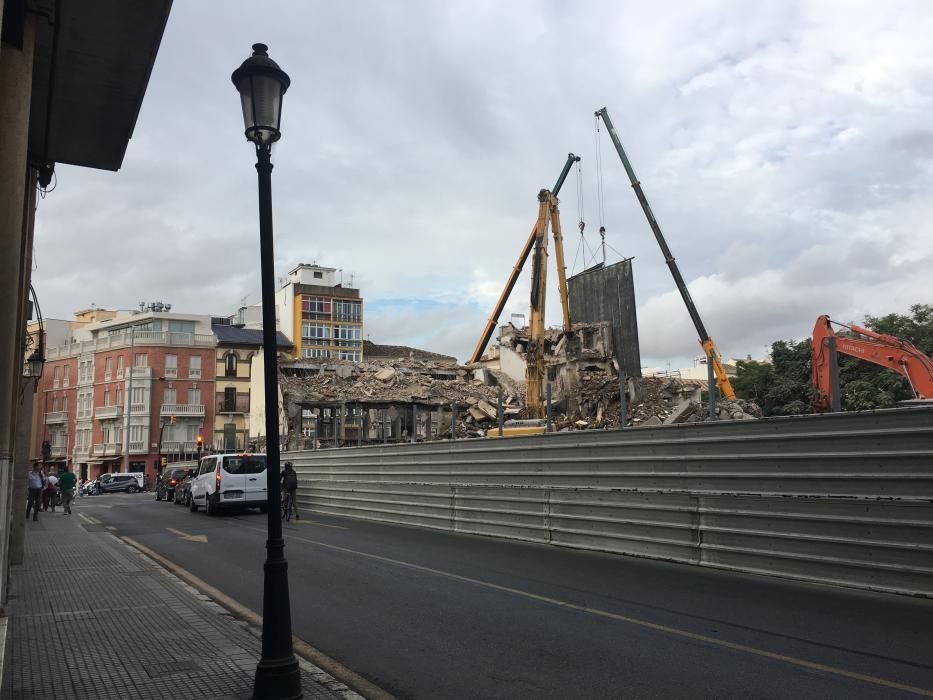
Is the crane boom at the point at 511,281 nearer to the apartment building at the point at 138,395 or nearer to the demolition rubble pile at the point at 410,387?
the demolition rubble pile at the point at 410,387

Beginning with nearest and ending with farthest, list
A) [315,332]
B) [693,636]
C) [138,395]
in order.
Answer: [693,636], [138,395], [315,332]

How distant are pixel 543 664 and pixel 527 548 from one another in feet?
24.1

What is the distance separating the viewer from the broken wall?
36.7 m

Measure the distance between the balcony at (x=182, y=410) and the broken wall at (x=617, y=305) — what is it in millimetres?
44442

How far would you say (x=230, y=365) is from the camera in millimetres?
72000

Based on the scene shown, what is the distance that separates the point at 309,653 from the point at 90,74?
6.41 meters

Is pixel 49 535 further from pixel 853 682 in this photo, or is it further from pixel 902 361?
pixel 902 361

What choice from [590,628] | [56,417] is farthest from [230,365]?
[590,628]

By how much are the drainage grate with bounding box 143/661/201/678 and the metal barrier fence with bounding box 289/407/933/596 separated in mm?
7105

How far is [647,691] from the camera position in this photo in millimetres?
5254

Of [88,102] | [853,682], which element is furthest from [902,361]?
[88,102]

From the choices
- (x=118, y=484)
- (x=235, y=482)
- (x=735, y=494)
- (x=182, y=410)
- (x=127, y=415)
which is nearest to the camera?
(x=735, y=494)

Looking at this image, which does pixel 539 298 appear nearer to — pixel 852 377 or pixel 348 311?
pixel 852 377

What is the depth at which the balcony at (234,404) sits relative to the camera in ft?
233
